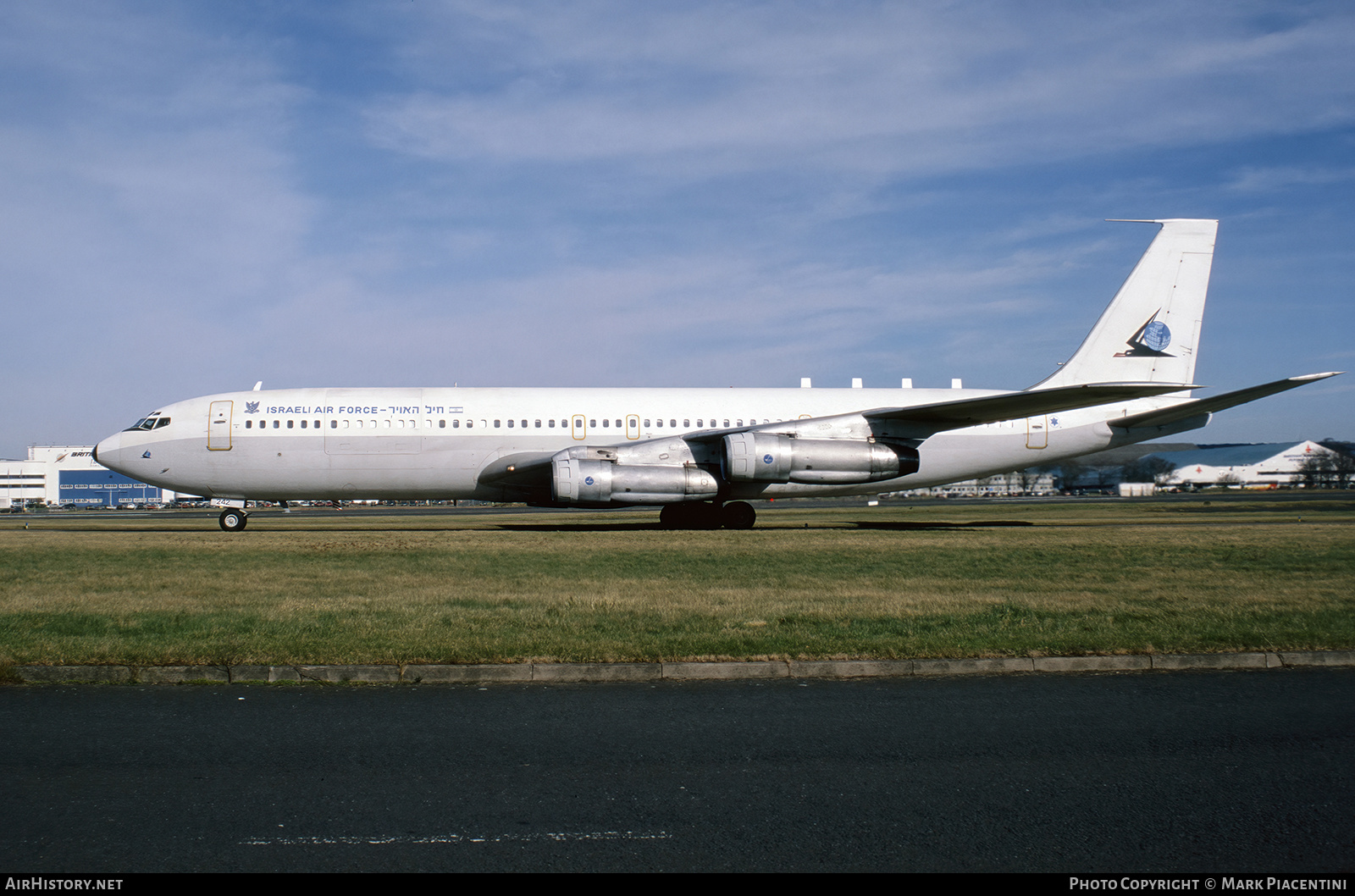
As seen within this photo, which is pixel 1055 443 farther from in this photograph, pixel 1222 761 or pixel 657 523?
pixel 1222 761

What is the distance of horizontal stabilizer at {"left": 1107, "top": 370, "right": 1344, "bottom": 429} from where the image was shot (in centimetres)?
2047

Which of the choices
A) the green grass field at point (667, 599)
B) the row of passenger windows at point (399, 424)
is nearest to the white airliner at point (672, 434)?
the row of passenger windows at point (399, 424)

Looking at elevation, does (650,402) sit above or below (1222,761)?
above

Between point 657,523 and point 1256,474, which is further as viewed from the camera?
point 1256,474

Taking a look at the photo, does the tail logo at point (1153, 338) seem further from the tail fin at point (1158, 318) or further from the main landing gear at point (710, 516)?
the main landing gear at point (710, 516)

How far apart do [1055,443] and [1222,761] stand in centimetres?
2411

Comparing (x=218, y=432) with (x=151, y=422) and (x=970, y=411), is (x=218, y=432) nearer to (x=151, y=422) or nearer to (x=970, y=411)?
(x=151, y=422)

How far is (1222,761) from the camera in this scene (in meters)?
5.16

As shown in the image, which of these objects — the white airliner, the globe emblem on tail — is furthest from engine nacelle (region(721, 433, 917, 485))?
the globe emblem on tail

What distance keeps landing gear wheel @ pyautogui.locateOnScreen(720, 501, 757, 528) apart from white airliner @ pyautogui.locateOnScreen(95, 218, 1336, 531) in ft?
0.18

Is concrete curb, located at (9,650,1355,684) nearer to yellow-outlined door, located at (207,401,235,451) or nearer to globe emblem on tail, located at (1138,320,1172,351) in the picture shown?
yellow-outlined door, located at (207,401,235,451)

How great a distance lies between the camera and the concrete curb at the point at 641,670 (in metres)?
7.25

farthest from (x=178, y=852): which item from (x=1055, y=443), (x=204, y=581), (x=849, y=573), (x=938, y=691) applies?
(x=1055, y=443)
